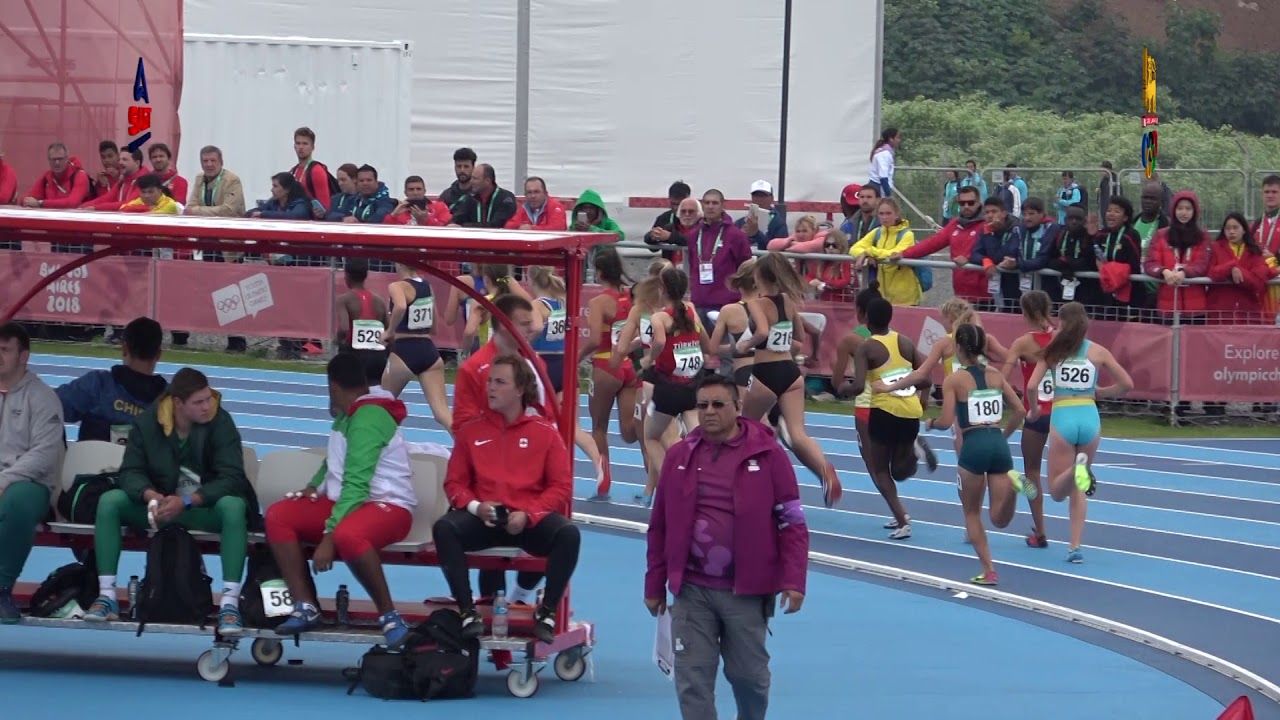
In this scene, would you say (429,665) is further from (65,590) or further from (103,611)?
(65,590)

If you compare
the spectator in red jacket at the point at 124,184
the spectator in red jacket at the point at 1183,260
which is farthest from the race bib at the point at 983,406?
the spectator in red jacket at the point at 124,184

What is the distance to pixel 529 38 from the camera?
993 inches

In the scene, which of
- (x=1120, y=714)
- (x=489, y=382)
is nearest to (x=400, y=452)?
(x=489, y=382)

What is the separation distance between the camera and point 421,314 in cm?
1478

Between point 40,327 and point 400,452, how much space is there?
13891 mm

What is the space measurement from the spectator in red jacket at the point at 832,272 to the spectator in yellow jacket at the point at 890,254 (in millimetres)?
284

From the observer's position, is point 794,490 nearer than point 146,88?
Yes

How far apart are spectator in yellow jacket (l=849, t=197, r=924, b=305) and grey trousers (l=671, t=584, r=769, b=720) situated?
39.4 feet

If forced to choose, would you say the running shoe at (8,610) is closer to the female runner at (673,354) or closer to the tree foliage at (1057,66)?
the female runner at (673,354)

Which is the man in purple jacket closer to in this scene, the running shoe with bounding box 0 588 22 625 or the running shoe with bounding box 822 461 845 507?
the running shoe with bounding box 0 588 22 625

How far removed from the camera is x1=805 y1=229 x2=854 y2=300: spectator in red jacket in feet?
64.5

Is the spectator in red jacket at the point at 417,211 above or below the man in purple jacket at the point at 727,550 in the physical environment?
above

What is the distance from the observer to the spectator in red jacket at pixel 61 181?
69.6ft

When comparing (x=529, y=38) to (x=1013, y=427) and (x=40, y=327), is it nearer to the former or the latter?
(x=40, y=327)
